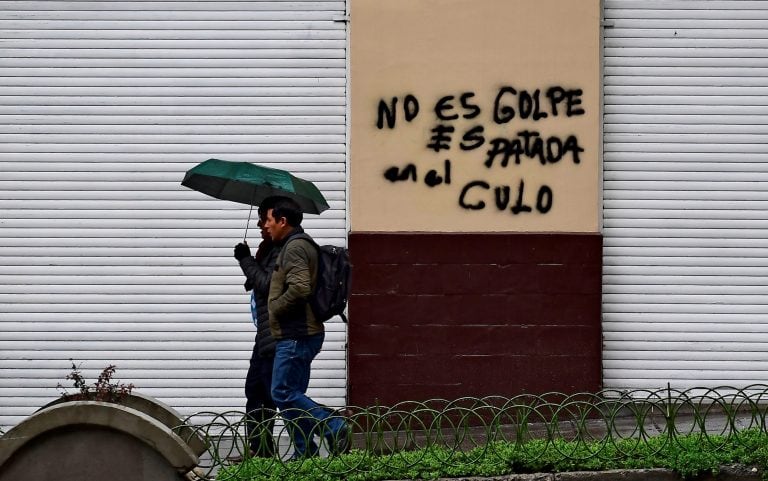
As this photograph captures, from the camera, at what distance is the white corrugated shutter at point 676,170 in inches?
455

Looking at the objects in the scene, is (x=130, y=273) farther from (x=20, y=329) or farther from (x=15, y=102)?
(x=15, y=102)

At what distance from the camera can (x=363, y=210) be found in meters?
11.3

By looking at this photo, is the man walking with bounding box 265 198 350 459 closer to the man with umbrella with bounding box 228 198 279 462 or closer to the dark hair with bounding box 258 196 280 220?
the man with umbrella with bounding box 228 198 279 462

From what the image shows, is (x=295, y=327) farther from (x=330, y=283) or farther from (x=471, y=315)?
(x=471, y=315)

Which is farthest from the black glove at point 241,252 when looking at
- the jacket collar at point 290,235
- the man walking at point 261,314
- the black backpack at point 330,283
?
the black backpack at point 330,283

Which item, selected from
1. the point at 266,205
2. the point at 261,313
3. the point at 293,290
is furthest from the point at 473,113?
the point at 293,290

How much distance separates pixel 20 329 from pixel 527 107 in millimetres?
5304

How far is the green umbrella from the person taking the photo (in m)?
8.92

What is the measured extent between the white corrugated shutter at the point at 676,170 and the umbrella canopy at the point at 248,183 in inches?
133

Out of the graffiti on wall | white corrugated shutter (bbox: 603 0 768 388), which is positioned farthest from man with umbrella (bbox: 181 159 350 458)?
white corrugated shutter (bbox: 603 0 768 388)

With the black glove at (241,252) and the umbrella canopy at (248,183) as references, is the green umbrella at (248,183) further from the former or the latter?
the black glove at (241,252)

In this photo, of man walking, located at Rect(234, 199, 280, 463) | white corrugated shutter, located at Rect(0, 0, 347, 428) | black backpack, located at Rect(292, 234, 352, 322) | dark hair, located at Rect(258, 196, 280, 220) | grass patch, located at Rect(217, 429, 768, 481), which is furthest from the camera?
white corrugated shutter, located at Rect(0, 0, 347, 428)

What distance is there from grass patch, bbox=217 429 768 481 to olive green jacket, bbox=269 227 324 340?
114 centimetres

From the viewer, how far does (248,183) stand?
31.0 feet
